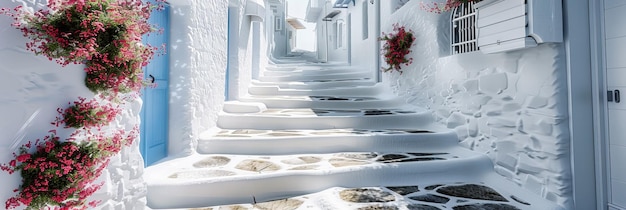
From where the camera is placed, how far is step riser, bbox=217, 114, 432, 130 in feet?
14.8

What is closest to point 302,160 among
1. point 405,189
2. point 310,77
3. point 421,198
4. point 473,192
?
point 405,189

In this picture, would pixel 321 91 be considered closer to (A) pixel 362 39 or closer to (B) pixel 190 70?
(A) pixel 362 39

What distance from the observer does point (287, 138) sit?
376cm

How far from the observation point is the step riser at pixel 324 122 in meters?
4.51

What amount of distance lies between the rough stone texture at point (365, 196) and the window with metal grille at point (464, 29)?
2.26 m

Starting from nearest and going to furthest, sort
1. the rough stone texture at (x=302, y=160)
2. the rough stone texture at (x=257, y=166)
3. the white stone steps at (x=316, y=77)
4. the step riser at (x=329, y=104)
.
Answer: the rough stone texture at (x=257, y=166)
the rough stone texture at (x=302, y=160)
the step riser at (x=329, y=104)
the white stone steps at (x=316, y=77)

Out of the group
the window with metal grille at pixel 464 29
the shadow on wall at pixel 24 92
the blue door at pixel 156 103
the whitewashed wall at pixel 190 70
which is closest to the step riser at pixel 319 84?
the whitewashed wall at pixel 190 70

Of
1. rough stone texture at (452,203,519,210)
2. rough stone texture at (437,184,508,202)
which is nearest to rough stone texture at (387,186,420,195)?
rough stone texture at (437,184,508,202)

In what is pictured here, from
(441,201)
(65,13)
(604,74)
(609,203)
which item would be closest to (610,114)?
(604,74)

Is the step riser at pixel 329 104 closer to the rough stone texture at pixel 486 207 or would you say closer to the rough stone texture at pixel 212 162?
the rough stone texture at pixel 212 162

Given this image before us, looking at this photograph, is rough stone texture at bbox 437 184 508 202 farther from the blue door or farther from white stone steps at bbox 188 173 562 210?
the blue door

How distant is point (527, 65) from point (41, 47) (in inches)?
140

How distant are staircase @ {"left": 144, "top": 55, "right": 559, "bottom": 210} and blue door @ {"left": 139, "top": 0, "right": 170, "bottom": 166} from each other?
0.22m

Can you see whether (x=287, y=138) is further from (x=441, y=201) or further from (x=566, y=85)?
(x=566, y=85)
